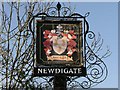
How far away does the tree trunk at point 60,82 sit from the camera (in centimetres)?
793

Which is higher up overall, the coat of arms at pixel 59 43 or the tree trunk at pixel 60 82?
the coat of arms at pixel 59 43

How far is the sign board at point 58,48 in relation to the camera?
7.94m

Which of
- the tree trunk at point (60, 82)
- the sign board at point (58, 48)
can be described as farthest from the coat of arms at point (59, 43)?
the tree trunk at point (60, 82)

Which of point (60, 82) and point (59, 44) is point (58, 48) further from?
point (60, 82)

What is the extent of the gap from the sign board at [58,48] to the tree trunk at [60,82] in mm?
93

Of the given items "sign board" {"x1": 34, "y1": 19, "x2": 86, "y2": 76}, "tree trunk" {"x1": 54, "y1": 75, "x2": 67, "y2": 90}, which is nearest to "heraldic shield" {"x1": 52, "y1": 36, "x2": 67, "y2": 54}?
"sign board" {"x1": 34, "y1": 19, "x2": 86, "y2": 76}

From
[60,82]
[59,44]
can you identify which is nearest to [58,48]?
[59,44]

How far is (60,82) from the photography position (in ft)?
26.2

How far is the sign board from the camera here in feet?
26.0

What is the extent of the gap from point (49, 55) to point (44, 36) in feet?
1.23

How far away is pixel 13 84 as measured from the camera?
10.4 m

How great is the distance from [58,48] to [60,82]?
635 millimetres

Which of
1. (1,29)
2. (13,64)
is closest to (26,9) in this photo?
(1,29)

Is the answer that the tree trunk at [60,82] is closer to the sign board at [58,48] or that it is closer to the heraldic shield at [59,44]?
the sign board at [58,48]
